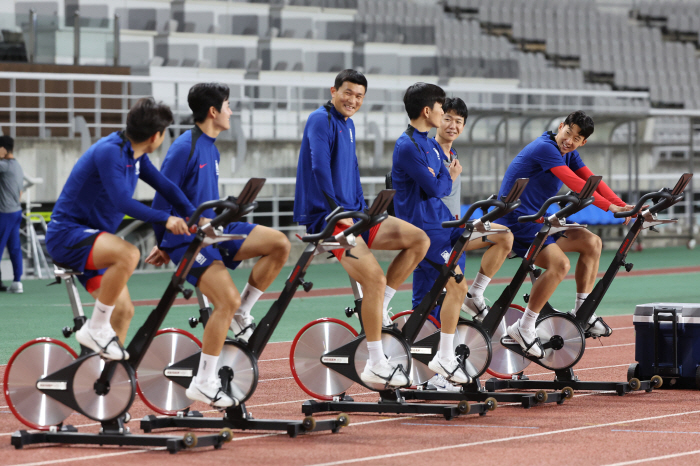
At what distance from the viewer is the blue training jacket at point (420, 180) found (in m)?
6.57

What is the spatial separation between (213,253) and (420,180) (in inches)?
60.7

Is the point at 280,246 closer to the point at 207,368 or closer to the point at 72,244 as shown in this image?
the point at 207,368

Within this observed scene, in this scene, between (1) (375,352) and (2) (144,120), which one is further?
(1) (375,352)

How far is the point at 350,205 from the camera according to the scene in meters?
6.40

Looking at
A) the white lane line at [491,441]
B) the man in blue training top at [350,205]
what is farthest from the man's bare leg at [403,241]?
the white lane line at [491,441]

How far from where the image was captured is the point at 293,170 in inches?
767

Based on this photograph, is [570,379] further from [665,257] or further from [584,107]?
[584,107]

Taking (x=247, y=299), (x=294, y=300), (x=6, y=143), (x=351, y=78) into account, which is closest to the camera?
(x=247, y=299)

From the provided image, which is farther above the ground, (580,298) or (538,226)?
(538,226)

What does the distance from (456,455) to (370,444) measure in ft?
1.67

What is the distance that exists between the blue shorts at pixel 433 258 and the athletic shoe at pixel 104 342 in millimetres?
2188

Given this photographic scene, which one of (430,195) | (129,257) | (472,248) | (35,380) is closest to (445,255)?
(472,248)

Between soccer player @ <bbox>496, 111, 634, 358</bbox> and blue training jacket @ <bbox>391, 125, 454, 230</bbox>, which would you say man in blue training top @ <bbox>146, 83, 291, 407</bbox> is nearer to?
blue training jacket @ <bbox>391, 125, 454, 230</bbox>

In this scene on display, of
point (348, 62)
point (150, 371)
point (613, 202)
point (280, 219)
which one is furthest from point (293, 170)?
point (150, 371)
